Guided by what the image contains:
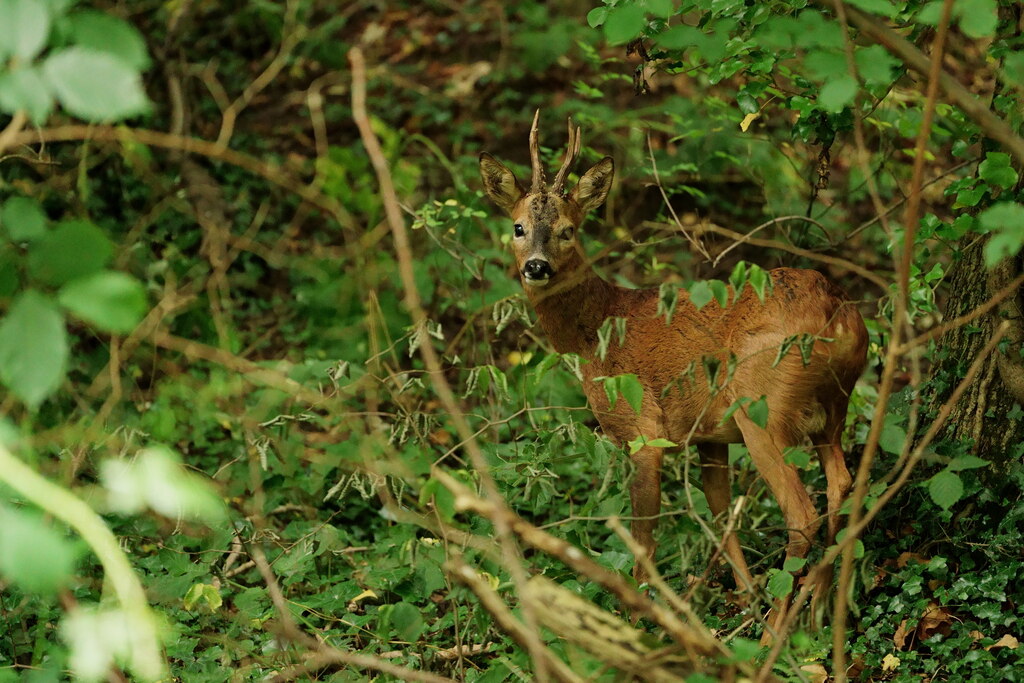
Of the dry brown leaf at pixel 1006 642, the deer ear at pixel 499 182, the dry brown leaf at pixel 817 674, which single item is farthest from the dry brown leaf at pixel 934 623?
the deer ear at pixel 499 182

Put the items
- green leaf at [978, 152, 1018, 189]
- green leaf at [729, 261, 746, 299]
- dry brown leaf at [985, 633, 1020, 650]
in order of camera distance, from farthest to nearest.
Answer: dry brown leaf at [985, 633, 1020, 650] → green leaf at [978, 152, 1018, 189] → green leaf at [729, 261, 746, 299]

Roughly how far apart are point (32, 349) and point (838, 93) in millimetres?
1821

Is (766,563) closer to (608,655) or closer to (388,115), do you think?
(608,655)

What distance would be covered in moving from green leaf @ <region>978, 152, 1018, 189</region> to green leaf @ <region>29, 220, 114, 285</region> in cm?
322

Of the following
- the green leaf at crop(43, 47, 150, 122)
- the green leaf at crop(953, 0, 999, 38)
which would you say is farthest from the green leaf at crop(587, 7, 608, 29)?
the green leaf at crop(43, 47, 150, 122)

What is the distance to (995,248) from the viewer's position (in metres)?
2.55

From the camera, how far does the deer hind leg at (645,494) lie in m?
4.90

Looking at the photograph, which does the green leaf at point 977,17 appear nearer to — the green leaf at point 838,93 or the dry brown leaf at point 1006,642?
the green leaf at point 838,93

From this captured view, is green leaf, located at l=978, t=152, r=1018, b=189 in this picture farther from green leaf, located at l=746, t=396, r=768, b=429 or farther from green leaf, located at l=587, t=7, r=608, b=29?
green leaf, located at l=587, t=7, r=608, b=29

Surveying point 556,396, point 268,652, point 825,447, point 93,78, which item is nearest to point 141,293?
point 93,78

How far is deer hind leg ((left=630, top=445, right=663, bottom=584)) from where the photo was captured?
4.90m

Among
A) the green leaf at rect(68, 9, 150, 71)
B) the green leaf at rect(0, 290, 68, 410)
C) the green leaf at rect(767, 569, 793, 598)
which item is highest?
the green leaf at rect(68, 9, 150, 71)

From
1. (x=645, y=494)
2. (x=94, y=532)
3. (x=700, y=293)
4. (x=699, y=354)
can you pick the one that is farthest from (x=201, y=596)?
(x=94, y=532)

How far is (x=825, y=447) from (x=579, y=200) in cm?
172
